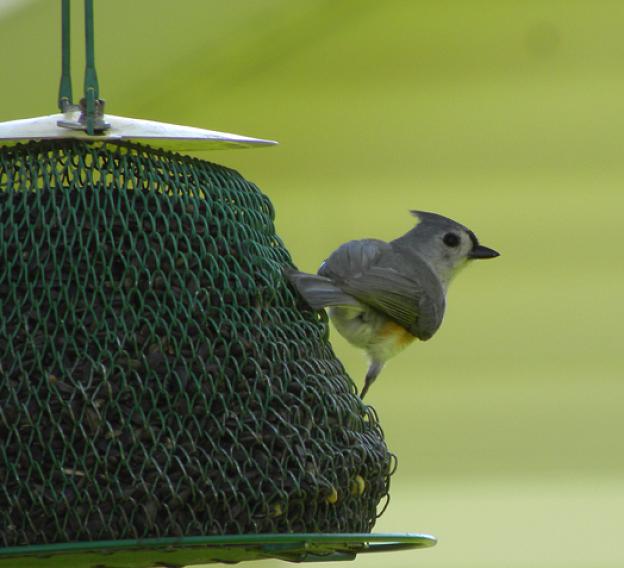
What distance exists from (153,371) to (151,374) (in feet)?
0.04

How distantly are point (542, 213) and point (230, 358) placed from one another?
11.8 ft

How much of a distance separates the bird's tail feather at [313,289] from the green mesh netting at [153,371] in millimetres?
53

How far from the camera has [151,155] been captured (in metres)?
3.89

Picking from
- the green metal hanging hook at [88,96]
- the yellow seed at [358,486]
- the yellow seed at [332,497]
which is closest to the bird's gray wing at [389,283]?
the yellow seed at [358,486]

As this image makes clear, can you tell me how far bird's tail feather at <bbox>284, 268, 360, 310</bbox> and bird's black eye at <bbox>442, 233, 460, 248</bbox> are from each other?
4.47 ft

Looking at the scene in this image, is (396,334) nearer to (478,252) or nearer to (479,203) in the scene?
(478,252)

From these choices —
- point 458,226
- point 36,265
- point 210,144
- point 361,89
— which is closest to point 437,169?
point 361,89

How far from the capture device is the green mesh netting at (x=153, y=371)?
3.40m

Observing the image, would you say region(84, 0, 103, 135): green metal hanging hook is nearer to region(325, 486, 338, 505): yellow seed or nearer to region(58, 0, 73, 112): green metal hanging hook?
region(58, 0, 73, 112): green metal hanging hook

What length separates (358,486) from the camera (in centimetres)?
383

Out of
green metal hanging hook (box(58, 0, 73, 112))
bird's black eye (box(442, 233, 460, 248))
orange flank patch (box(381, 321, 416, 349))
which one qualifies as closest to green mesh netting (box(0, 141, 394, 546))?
green metal hanging hook (box(58, 0, 73, 112))

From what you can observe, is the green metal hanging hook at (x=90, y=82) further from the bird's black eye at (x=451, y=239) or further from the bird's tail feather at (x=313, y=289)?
the bird's black eye at (x=451, y=239)

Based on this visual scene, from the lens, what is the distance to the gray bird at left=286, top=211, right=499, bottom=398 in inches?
187

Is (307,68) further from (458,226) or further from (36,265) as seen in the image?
(36,265)
